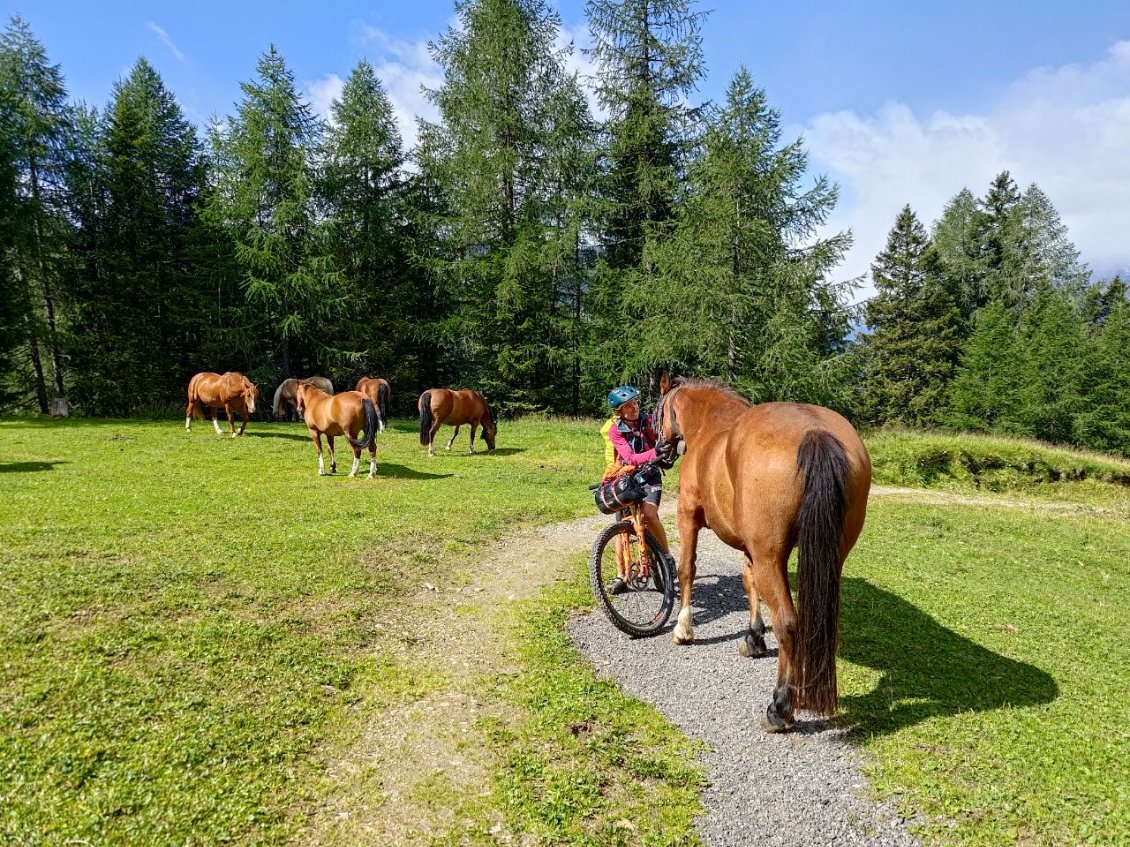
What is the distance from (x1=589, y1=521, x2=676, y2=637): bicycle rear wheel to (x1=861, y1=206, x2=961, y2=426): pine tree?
122 ft

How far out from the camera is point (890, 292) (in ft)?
132

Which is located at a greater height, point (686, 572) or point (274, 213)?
point (274, 213)

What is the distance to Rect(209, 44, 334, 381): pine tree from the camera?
81.5 feet

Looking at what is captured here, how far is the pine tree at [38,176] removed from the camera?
74.4 ft

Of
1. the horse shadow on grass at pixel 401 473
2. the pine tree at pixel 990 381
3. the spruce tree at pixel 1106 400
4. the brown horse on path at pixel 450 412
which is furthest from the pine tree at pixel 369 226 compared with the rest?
the spruce tree at pixel 1106 400

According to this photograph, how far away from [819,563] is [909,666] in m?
2.37

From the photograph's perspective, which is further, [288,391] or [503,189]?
[503,189]

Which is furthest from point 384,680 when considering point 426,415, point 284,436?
point 284,436

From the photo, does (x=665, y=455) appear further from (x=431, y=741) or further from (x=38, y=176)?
(x=38, y=176)

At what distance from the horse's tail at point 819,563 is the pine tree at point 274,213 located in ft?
82.8

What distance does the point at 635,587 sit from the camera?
6070 millimetres

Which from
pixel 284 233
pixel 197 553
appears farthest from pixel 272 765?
pixel 284 233

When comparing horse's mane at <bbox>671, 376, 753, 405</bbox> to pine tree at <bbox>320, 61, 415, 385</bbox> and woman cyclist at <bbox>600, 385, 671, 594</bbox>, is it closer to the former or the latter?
woman cyclist at <bbox>600, 385, 671, 594</bbox>

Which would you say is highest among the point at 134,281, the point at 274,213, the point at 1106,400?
the point at 274,213
